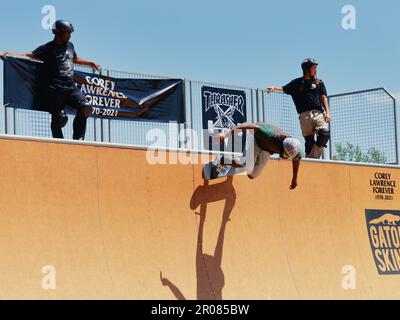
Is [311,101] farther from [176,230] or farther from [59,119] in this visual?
[59,119]

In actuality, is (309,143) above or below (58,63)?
below

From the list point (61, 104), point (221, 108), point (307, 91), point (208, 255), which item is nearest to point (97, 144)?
point (61, 104)

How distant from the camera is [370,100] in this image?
16453 millimetres

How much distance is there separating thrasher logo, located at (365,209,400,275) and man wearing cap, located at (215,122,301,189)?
3797mm

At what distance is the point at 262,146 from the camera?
1198cm

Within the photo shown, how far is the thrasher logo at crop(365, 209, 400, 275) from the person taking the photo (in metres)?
14.9

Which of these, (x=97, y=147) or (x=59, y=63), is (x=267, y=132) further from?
(x=59, y=63)

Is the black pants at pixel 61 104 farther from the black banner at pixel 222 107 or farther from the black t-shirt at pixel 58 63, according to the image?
the black banner at pixel 222 107

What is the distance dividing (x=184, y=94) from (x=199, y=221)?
2.87 m

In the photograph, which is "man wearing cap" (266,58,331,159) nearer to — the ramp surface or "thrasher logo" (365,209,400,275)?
the ramp surface

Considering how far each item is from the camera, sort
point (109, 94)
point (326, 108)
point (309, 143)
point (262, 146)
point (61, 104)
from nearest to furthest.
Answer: point (61, 104), point (262, 146), point (109, 94), point (326, 108), point (309, 143)

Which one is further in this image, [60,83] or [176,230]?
[176,230]

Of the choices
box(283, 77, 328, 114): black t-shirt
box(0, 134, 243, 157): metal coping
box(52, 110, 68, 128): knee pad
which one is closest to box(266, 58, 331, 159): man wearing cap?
box(283, 77, 328, 114): black t-shirt

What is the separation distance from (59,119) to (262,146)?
324 centimetres
